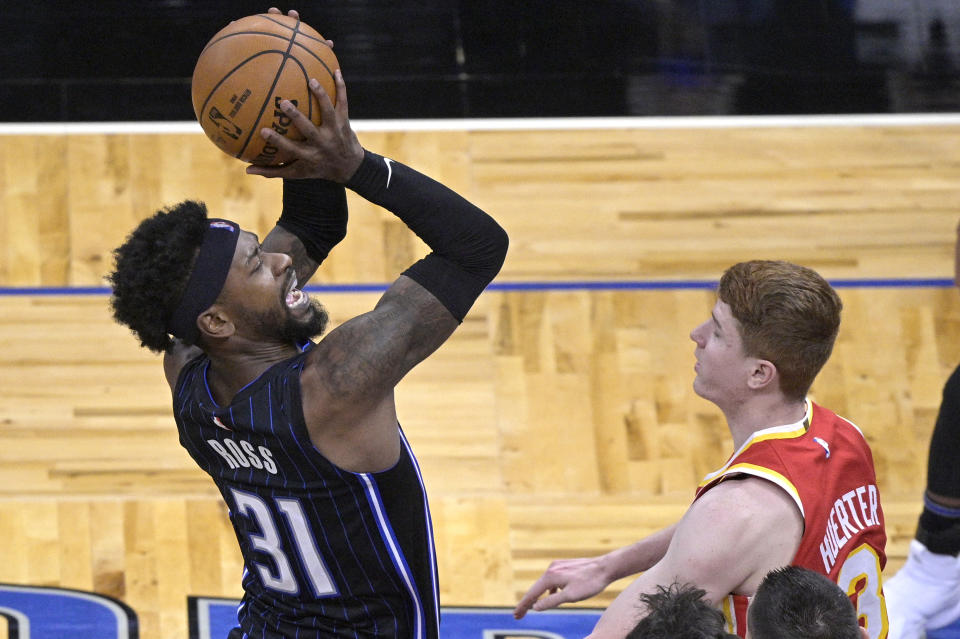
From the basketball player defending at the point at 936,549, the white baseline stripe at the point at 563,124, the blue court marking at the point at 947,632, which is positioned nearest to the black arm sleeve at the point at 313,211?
the basketball player defending at the point at 936,549

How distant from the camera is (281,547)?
3035 mm

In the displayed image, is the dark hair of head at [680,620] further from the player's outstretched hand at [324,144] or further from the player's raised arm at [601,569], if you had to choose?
the player's outstretched hand at [324,144]

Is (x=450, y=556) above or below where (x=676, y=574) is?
below

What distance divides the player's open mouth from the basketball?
297 millimetres

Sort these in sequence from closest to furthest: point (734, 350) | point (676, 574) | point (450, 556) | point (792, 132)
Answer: point (676, 574)
point (734, 350)
point (450, 556)
point (792, 132)

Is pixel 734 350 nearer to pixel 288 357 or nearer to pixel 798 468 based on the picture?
pixel 798 468

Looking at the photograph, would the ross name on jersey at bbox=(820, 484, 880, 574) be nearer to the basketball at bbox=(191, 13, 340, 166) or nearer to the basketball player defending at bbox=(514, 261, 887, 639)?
the basketball player defending at bbox=(514, 261, 887, 639)

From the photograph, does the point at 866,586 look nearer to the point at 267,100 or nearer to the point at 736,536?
the point at 736,536

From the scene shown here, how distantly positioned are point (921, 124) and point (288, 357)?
5182 mm

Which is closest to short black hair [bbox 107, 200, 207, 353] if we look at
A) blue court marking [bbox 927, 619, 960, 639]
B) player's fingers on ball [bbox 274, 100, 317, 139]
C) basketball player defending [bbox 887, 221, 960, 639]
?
player's fingers on ball [bbox 274, 100, 317, 139]

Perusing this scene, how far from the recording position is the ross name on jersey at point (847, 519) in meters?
2.78

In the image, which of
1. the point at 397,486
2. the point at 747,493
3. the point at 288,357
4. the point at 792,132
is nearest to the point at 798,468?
the point at 747,493

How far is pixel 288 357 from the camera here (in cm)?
309

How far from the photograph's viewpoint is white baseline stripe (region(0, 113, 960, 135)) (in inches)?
269
